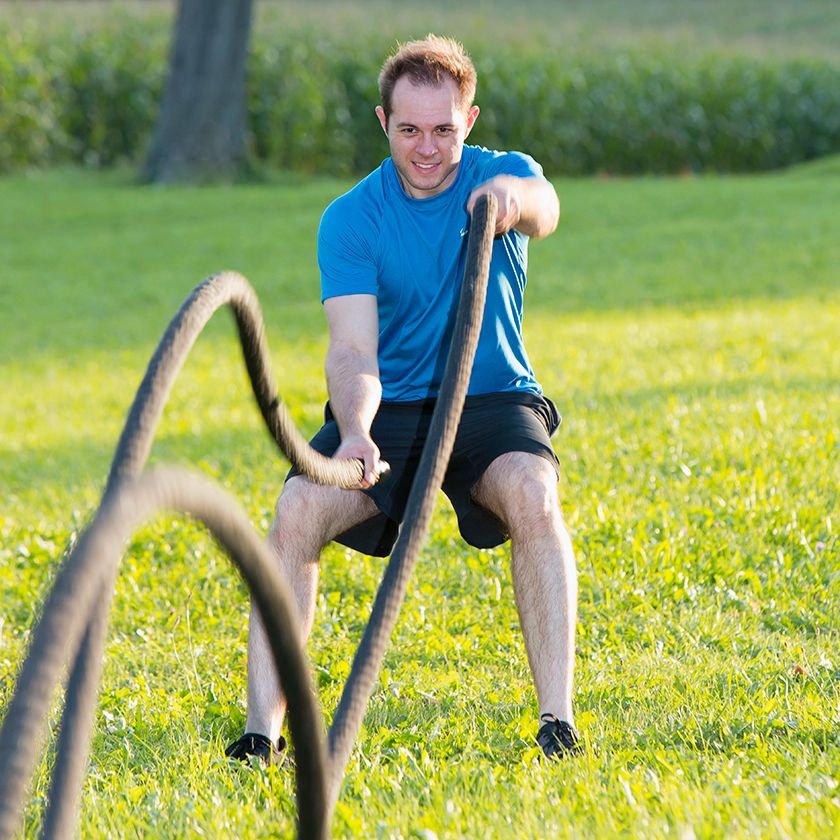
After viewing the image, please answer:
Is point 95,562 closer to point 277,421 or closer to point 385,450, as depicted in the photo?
point 277,421

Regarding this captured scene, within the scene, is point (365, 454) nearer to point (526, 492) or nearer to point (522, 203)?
point (526, 492)

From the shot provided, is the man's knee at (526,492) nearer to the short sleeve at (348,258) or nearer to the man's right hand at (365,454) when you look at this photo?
the man's right hand at (365,454)

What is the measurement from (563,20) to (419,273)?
3515 cm

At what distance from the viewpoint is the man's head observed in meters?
3.79

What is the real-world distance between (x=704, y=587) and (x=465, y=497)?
4.17ft

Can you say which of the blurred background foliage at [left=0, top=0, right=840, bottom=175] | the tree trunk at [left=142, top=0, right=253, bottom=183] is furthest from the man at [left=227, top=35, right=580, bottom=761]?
the blurred background foliage at [left=0, top=0, right=840, bottom=175]

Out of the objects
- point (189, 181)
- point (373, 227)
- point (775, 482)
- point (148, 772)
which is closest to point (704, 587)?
point (775, 482)

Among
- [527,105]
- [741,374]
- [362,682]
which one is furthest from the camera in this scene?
[527,105]

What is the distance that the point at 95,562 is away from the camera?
192 centimetres

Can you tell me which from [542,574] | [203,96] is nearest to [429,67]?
[542,574]

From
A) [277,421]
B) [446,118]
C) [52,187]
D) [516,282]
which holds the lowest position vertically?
[52,187]

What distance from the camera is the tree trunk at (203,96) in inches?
757

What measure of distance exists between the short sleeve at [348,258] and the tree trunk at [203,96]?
53.3 ft

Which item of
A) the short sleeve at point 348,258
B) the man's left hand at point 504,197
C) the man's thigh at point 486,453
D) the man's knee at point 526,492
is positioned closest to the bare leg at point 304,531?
the man's thigh at point 486,453
